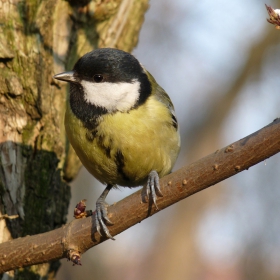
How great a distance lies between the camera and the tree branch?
198 cm

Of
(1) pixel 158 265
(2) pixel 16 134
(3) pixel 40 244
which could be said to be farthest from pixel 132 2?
(1) pixel 158 265

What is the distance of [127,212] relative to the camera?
2.21 m

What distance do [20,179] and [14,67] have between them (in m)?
0.65

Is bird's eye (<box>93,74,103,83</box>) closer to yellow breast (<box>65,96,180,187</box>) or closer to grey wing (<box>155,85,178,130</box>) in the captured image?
yellow breast (<box>65,96,180,187</box>)

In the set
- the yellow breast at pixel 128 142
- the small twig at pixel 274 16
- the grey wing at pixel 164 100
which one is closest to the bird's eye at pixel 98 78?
the yellow breast at pixel 128 142

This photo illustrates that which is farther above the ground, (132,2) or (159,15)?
(132,2)

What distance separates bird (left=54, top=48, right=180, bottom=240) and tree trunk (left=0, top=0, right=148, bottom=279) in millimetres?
279

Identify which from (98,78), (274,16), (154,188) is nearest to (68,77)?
(98,78)

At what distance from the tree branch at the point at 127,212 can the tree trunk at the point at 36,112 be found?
420mm

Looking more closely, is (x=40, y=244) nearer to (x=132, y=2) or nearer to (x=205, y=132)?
(x=132, y=2)

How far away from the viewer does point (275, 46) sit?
19.6 ft

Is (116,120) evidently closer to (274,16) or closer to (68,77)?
(68,77)

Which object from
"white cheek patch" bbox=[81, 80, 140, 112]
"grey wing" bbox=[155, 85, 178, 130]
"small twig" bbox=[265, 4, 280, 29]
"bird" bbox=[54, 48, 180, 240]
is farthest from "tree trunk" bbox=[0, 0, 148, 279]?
"small twig" bbox=[265, 4, 280, 29]

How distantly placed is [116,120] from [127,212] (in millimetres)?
619
